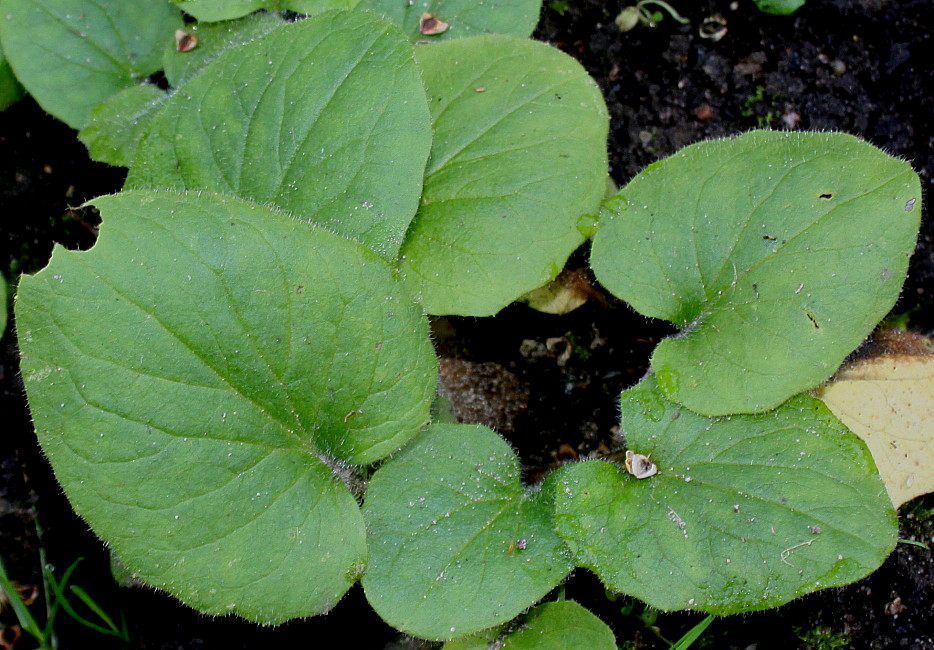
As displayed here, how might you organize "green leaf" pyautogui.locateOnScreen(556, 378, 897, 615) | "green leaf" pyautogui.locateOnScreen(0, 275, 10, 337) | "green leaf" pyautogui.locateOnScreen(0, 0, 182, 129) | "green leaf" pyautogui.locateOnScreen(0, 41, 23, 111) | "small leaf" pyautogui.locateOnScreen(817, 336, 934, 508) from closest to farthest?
"green leaf" pyautogui.locateOnScreen(556, 378, 897, 615) < "small leaf" pyautogui.locateOnScreen(817, 336, 934, 508) < "green leaf" pyautogui.locateOnScreen(0, 275, 10, 337) < "green leaf" pyautogui.locateOnScreen(0, 0, 182, 129) < "green leaf" pyautogui.locateOnScreen(0, 41, 23, 111)

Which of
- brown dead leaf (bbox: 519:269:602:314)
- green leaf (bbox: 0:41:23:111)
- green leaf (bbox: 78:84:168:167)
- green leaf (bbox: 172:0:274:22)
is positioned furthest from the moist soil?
green leaf (bbox: 172:0:274:22)

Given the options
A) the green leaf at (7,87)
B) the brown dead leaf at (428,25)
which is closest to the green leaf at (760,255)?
the brown dead leaf at (428,25)

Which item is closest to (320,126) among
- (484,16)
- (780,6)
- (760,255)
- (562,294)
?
(484,16)

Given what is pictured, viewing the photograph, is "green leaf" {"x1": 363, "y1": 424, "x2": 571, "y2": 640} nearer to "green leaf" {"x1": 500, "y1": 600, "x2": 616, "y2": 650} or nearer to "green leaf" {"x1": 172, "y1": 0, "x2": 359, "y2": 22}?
"green leaf" {"x1": 500, "y1": 600, "x2": 616, "y2": 650}

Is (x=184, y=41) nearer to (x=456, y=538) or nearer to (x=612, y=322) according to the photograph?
(x=612, y=322)

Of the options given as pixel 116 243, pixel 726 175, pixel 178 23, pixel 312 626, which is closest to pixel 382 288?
pixel 116 243
